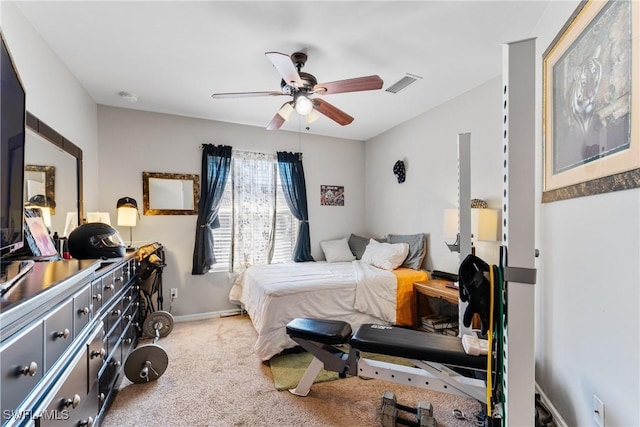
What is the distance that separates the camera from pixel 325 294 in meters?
2.76

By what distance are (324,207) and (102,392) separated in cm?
345

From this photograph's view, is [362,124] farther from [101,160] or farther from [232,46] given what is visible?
[101,160]

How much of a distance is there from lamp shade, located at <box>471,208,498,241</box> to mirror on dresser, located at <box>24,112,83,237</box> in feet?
11.1

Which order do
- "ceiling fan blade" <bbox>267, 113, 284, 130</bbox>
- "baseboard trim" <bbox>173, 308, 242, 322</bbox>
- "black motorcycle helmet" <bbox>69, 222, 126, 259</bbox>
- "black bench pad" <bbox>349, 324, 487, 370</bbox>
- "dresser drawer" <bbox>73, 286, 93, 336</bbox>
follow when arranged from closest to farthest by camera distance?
1. "dresser drawer" <bbox>73, 286, 93, 336</bbox>
2. "black bench pad" <bbox>349, 324, 487, 370</bbox>
3. "black motorcycle helmet" <bbox>69, 222, 126, 259</bbox>
4. "ceiling fan blade" <bbox>267, 113, 284, 130</bbox>
5. "baseboard trim" <bbox>173, 308, 242, 322</bbox>

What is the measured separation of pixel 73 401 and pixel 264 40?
2.34m

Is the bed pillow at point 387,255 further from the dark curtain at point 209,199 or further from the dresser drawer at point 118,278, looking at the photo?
the dresser drawer at point 118,278

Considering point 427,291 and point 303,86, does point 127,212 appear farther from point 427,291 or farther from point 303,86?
point 427,291

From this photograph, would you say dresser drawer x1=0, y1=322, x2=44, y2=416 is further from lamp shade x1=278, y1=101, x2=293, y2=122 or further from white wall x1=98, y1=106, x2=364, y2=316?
white wall x1=98, y1=106, x2=364, y2=316

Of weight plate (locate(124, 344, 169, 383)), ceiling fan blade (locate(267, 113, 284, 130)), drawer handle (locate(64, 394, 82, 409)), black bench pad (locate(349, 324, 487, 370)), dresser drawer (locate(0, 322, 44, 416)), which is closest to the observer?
dresser drawer (locate(0, 322, 44, 416))

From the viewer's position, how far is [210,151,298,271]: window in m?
3.95

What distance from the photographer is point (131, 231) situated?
11.3ft

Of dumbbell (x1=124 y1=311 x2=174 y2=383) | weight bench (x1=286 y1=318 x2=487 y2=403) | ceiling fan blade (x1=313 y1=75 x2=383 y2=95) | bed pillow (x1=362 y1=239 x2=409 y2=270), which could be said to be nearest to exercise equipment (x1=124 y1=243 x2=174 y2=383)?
dumbbell (x1=124 y1=311 x2=174 y2=383)

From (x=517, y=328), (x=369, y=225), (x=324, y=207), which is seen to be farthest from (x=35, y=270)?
(x=369, y=225)

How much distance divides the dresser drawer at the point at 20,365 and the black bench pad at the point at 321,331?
140 centimetres
